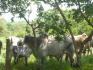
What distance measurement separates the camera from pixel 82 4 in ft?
45.3

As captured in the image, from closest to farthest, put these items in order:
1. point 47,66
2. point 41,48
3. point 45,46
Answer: point 47,66, point 41,48, point 45,46

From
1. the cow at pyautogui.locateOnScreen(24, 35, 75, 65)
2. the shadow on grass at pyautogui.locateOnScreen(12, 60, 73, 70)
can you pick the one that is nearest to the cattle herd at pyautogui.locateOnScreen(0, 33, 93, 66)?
the cow at pyautogui.locateOnScreen(24, 35, 75, 65)

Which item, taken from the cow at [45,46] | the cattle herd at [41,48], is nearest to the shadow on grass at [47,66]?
the cattle herd at [41,48]

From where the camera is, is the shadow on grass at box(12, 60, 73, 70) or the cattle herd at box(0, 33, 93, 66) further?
the cattle herd at box(0, 33, 93, 66)

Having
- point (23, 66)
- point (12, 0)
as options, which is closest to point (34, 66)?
point (23, 66)

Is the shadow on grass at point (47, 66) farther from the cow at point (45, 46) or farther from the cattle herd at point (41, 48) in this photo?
the cow at point (45, 46)

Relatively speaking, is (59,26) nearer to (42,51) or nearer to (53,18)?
(53,18)

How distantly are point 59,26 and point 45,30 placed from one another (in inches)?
29.6

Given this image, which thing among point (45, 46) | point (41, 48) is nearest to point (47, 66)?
point (41, 48)

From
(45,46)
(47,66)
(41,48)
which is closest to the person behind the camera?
(47,66)

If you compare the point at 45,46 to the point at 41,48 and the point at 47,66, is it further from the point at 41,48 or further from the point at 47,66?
the point at 47,66

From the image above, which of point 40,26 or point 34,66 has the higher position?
point 40,26

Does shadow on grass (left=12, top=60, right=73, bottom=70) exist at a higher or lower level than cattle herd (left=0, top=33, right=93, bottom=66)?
lower

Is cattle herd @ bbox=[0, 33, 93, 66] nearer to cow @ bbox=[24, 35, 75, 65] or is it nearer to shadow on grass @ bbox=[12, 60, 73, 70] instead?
cow @ bbox=[24, 35, 75, 65]
